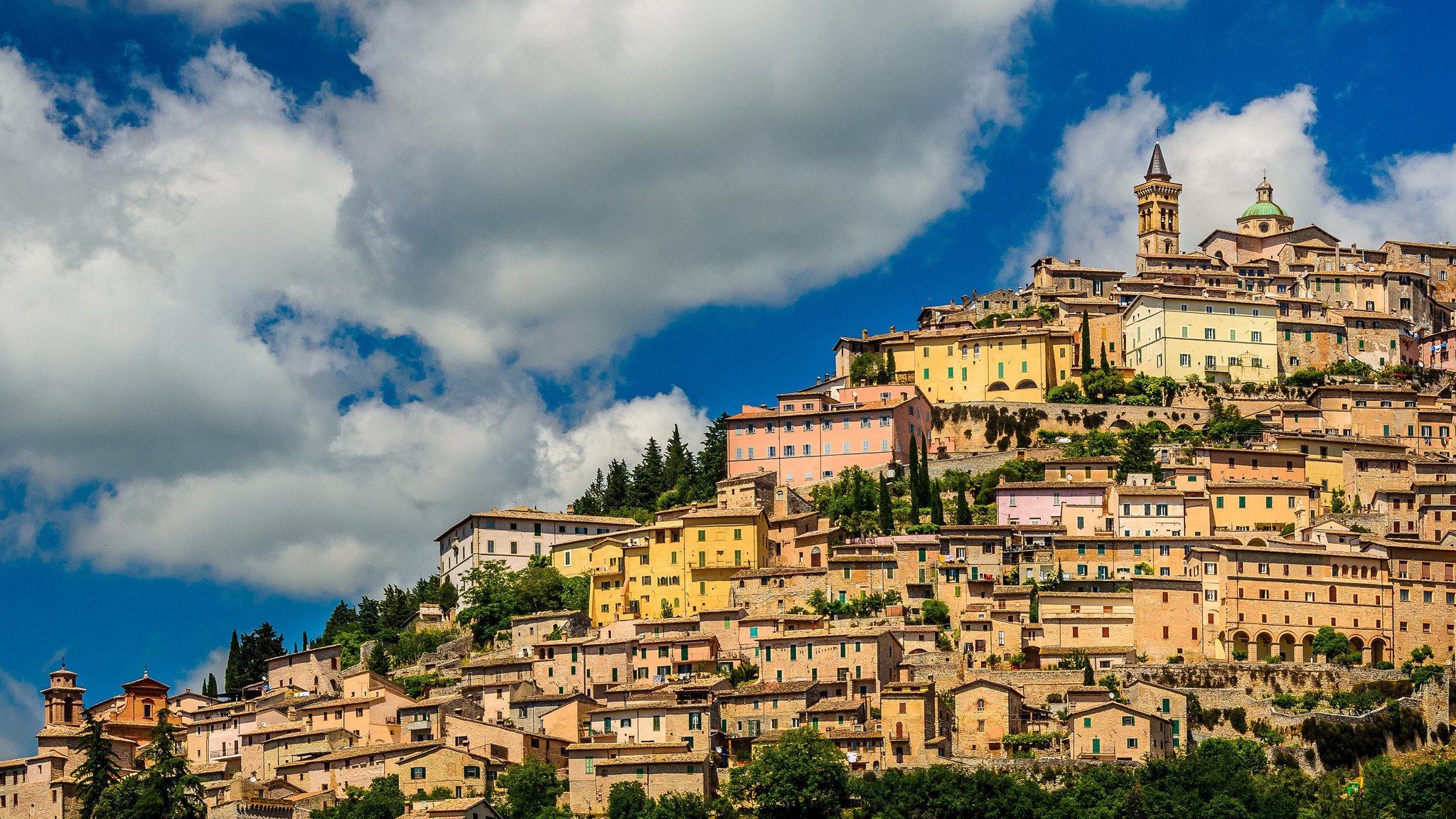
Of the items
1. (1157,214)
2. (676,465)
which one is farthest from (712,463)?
(1157,214)

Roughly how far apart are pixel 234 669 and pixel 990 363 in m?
40.5

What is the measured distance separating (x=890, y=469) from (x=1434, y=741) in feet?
102

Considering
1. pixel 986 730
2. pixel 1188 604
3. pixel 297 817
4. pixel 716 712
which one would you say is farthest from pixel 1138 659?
pixel 297 817

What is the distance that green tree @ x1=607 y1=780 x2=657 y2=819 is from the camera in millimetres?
65688

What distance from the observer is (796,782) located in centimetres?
6562

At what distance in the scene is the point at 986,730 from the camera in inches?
2717

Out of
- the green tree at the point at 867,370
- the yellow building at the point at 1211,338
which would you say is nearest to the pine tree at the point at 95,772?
the green tree at the point at 867,370

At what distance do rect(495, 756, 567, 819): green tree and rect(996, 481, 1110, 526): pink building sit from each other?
23.7 metres

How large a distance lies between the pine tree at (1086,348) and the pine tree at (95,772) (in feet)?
166

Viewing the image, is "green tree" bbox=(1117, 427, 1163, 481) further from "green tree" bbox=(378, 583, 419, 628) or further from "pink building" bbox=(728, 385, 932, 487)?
"green tree" bbox=(378, 583, 419, 628)

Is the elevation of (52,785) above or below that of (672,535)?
below

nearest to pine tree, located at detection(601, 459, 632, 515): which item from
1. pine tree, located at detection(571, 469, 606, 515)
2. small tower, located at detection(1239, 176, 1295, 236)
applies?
pine tree, located at detection(571, 469, 606, 515)

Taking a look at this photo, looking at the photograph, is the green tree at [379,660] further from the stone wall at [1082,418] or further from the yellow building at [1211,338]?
the yellow building at [1211,338]

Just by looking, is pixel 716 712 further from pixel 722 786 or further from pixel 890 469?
pixel 890 469
